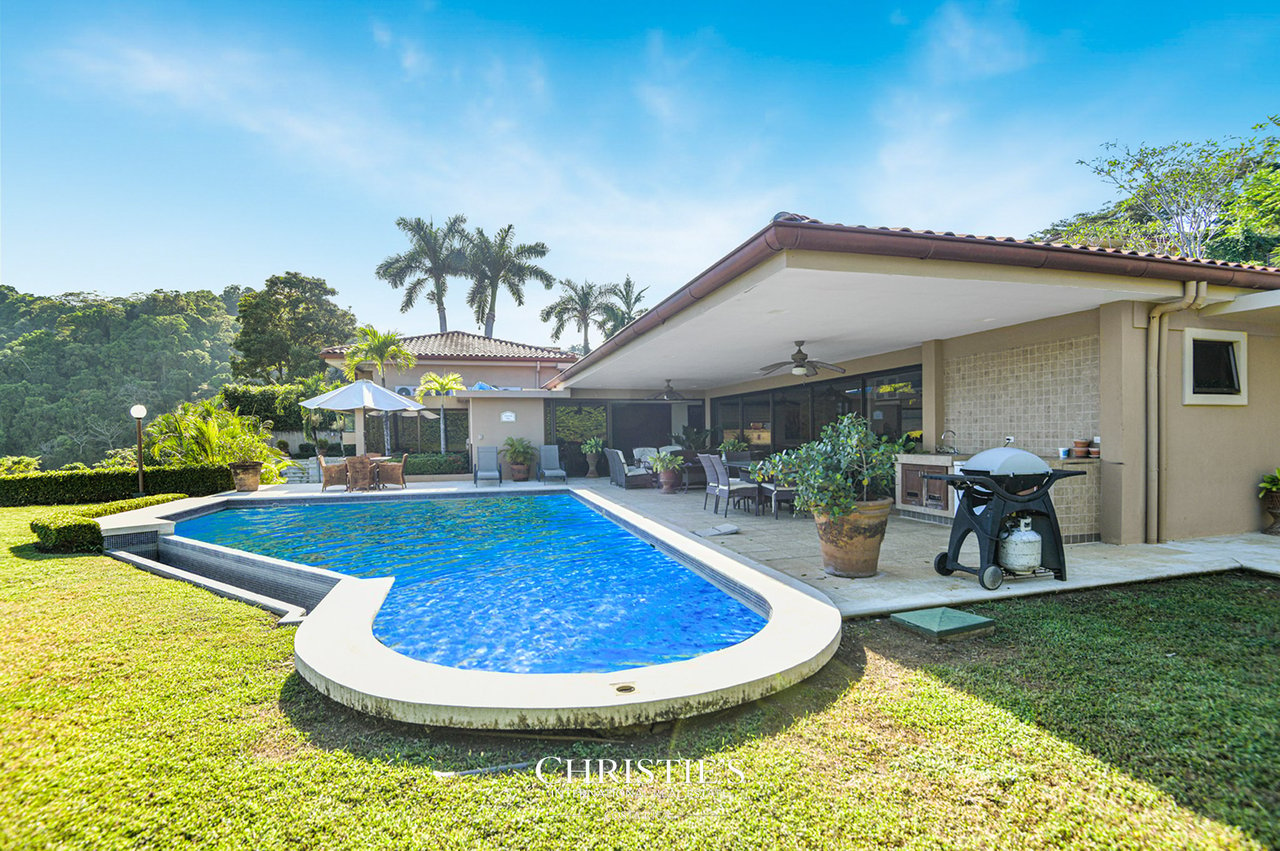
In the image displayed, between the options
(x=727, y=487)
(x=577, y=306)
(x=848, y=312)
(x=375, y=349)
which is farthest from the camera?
(x=577, y=306)

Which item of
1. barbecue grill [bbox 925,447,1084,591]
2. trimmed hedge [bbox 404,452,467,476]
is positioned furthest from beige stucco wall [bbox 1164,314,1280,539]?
trimmed hedge [bbox 404,452,467,476]

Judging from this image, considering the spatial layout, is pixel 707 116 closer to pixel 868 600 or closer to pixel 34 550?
pixel 868 600

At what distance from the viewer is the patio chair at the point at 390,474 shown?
46.5 feet

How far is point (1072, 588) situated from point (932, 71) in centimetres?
941

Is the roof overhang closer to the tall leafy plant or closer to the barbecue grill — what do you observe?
the tall leafy plant

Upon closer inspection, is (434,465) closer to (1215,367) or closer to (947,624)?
(947,624)

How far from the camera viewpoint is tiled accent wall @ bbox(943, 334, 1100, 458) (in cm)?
682

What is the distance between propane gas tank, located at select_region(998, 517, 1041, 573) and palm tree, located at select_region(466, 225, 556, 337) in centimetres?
2859

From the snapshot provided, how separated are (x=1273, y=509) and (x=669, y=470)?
29.5ft

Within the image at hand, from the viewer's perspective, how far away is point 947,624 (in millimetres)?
3664

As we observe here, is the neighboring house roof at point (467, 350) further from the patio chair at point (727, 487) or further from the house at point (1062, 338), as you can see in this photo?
the patio chair at point (727, 487)

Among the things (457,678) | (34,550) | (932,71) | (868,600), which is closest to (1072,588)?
(868,600)

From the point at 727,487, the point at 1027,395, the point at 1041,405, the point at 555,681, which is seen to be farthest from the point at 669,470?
the point at 555,681

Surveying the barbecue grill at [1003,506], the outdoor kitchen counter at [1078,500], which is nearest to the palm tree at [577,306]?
the outdoor kitchen counter at [1078,500]
